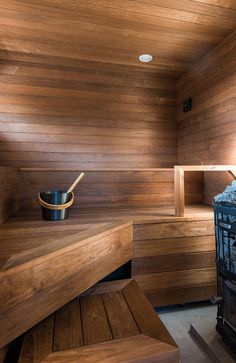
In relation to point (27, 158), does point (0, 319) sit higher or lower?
lower

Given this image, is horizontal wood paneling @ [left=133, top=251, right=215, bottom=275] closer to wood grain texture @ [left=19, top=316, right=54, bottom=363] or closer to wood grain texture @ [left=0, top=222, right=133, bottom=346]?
wood grain texture @ [left=0, top=222, right=133, bottom=346]

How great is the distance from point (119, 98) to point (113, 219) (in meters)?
1.52

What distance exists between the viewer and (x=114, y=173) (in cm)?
255

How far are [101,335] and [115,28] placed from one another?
218 centimetres

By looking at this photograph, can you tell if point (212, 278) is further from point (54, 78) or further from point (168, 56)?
point (54, 78)

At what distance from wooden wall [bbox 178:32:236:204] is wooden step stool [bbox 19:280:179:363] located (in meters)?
1.46

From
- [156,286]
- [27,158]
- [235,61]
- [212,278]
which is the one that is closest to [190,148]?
[235,61]

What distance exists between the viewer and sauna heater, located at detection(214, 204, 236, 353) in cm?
131

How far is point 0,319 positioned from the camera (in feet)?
2.95

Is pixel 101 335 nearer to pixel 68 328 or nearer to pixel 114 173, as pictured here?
pixel 68 328

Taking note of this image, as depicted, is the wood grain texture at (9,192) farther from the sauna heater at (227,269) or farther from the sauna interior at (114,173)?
the sauna heater at (227,269)

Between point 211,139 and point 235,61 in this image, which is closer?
point 235,61

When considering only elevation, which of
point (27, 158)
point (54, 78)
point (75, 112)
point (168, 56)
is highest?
point (168, 56)

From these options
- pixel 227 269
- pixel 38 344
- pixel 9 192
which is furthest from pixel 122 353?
pixel 9 192
